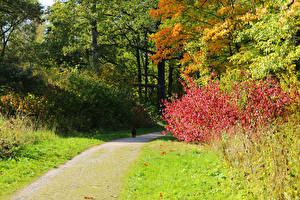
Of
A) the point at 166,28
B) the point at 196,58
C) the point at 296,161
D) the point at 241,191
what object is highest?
the point at 166,28

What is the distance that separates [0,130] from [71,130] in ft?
19.9

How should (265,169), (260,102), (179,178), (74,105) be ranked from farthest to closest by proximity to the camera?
(74,105)
(260,102)
(179,178)
(265,169)

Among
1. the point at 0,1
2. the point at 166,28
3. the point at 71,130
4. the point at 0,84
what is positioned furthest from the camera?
the point at 0,1

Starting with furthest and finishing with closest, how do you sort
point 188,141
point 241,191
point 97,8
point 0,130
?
1. point 97,8
2. point 188,141
3. point 0,130
4. point 241,191

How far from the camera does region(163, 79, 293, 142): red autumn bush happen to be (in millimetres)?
10906

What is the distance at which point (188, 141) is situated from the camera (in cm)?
1247

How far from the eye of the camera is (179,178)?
7512 mm

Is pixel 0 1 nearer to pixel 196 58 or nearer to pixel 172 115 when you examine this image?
pixel 196 58

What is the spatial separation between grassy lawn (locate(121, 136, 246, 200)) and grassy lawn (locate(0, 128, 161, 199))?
293cm

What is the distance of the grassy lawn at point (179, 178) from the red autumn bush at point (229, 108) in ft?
5.53

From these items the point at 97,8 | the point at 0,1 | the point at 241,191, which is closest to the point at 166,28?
the point at 97,8

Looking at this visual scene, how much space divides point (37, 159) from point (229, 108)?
750cm

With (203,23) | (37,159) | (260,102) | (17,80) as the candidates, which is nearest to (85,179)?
Result: (37,159)

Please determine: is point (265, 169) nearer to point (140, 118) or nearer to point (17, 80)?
point (17, 80)
